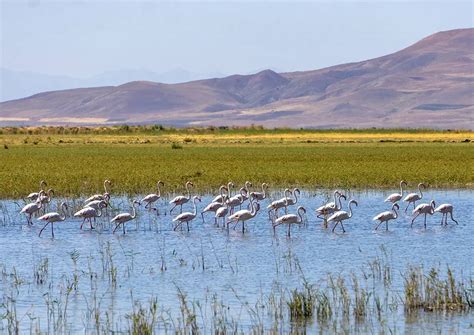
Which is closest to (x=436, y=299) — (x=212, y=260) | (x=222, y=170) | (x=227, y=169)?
(x=212, y=260)

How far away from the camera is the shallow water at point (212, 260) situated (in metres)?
16.3

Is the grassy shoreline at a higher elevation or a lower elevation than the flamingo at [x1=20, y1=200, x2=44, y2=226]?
lower

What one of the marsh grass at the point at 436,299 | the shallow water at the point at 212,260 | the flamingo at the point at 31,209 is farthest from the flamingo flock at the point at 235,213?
the marsh grass at the point at 436,299

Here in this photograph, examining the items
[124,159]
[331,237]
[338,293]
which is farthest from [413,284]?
[124,159]

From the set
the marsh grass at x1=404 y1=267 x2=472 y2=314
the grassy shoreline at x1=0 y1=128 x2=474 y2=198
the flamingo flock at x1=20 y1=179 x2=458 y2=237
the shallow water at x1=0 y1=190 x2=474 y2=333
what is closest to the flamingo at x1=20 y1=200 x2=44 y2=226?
the flamingo flock at x1=20 y1=179 x2=458 y2=237

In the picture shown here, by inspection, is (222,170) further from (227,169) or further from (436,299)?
(436,299)

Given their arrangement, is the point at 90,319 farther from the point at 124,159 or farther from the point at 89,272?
the point at 124,159

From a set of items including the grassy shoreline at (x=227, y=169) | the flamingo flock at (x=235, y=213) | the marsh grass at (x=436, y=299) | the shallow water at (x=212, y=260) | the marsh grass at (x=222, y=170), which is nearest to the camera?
the marsh grass at (x=436, y=299)

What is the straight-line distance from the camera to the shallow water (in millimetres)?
16344

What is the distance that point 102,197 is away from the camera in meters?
30.4

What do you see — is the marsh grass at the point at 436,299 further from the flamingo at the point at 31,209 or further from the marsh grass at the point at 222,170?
the marsh grass at the point at 222,170

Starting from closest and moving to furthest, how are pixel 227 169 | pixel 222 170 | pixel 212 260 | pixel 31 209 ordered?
pixel 212 260, pixel 31 209, pixel 222 170, pixel 227 169

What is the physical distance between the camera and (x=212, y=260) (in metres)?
21.9

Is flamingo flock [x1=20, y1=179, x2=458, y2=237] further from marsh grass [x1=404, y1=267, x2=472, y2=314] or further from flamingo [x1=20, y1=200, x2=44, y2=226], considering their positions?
marsh grass [x1=404, y1=267, x2=472, y2=314]
